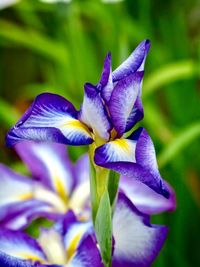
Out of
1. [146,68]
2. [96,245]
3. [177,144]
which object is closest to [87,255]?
[96,245]

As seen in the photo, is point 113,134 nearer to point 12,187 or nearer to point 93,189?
point 93,189

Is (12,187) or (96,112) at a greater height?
(96,112)

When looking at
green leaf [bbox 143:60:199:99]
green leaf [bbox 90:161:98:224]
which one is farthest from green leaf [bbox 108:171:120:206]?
green leaf [bbox 143:60:199:99]

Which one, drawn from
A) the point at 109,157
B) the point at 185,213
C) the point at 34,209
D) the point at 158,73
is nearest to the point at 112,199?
the point at 109,157

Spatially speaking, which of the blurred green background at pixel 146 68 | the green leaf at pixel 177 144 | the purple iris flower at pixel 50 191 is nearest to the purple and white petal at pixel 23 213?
the purple iris flower at pixel 50 191

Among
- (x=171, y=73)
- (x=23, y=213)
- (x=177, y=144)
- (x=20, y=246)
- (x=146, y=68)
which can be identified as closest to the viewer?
(x=20, y=246)

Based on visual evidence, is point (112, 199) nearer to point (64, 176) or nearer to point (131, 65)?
point (131, 65)
